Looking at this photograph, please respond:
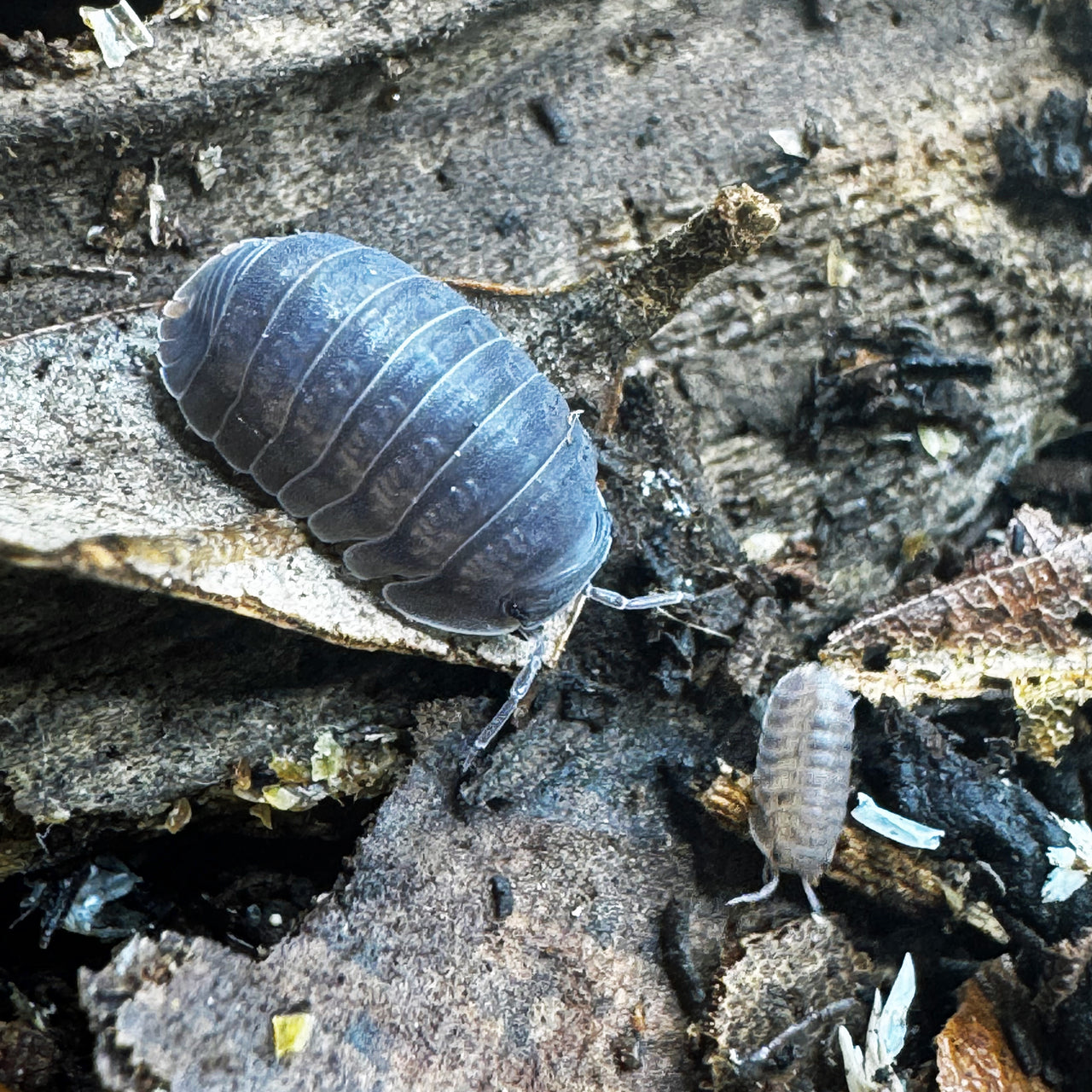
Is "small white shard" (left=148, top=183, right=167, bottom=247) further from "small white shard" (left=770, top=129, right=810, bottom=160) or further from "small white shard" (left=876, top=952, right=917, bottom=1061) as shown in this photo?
"small white shard" (left=876, top=952, right=917, bottom=1061)

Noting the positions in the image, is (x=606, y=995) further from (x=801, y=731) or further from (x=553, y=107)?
(x=553, y=107)

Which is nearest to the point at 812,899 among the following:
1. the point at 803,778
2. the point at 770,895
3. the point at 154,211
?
the point at 770,895

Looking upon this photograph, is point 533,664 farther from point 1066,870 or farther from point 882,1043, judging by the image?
point 1066,870

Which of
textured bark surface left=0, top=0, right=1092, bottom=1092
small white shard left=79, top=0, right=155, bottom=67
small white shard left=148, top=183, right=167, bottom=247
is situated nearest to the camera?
textured bark surface left=0, top=0, right=1092, bottom=1092

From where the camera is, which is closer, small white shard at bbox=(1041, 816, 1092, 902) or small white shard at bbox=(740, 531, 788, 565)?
small white shard at bbox=(1041, 816, 1092, 902)

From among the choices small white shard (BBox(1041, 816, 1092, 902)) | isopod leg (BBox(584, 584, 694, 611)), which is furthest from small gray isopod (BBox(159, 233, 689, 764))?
small white shard (BBox(1041, 816, 1092, 902))

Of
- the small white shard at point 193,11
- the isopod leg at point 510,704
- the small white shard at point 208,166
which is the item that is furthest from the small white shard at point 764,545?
the small white shard at point 193,11

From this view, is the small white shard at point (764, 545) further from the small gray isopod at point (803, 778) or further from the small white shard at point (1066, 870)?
the small white shard at point (1066, 870)
